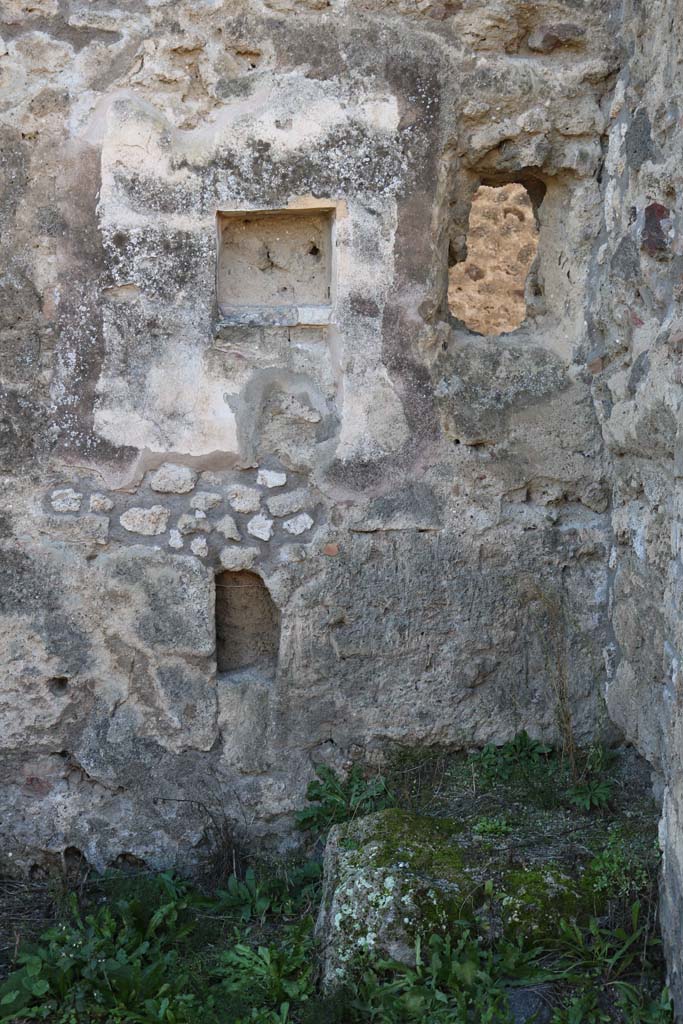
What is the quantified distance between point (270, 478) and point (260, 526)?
0.53ft

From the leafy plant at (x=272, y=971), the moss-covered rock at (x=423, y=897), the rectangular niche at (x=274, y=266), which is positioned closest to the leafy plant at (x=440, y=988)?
the moss-covered rock at (x=423, y=897)

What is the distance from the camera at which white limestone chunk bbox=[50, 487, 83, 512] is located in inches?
135

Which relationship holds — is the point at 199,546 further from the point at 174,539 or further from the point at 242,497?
the point at 242,497

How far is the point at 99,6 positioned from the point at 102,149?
42 cm

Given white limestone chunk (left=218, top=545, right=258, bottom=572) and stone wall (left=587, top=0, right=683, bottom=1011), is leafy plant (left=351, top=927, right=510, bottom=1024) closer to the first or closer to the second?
stone wall (left=587, top=0, right=683, bottom=1011)

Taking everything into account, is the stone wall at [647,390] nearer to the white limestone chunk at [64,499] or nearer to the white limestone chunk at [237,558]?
the white limestone chunk at [237,558]

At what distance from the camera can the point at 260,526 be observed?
3.52 metres

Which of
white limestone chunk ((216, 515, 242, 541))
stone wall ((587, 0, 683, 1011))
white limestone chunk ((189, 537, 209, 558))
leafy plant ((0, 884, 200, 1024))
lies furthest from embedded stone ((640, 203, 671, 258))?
leafy plant ((0, 884, 200, 1024))

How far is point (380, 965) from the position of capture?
Answer: 2.85 meters

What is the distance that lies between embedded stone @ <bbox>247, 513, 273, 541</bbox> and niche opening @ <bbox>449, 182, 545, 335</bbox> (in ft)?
11.2

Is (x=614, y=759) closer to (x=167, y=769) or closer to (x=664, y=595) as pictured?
(x=664, y=595)

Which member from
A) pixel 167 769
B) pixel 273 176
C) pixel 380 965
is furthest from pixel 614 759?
pixel 273 176

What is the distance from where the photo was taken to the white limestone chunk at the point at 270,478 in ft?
11.5

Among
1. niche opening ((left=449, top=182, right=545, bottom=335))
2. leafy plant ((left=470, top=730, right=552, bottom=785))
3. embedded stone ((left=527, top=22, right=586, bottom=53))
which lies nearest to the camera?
embedded stone ((left=527, top=22, right=586, bottom=53))
